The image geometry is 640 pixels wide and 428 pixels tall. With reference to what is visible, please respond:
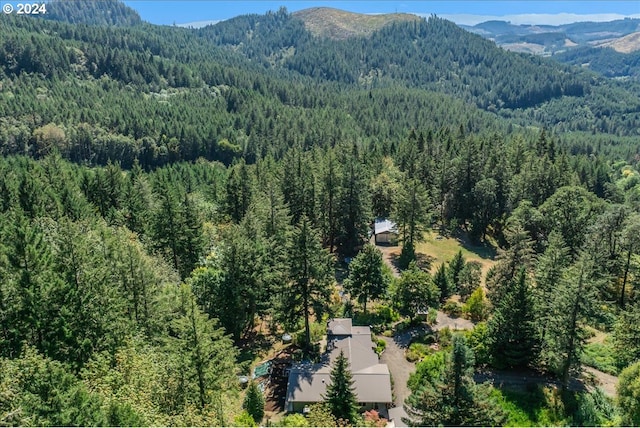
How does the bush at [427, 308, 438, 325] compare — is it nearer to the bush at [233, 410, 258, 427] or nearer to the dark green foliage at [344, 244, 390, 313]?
the dark green foliage at [344, 244, 390, 313]

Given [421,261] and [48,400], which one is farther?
[421,261]

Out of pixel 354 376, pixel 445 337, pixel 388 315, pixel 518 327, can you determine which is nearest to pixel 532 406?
pixel 518 327

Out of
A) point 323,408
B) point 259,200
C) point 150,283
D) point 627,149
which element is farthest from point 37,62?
point 627,149

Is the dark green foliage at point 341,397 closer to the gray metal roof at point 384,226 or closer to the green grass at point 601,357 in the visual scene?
the green grass at point 601,357

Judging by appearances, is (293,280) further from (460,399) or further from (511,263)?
(511,263)

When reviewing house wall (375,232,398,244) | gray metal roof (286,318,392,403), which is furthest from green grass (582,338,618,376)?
house wall (375,232,398,244)

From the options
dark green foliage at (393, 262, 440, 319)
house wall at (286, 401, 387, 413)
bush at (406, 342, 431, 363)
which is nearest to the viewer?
house wall at (286, 401, 387, 413)
